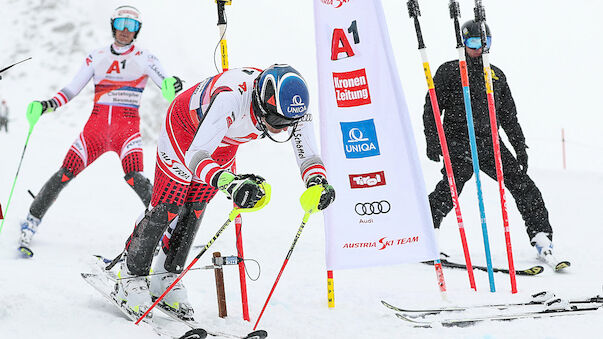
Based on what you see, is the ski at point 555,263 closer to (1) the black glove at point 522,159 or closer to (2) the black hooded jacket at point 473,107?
(1) the black glove at point 522,159

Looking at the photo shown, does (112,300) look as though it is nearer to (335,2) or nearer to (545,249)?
(335,2)

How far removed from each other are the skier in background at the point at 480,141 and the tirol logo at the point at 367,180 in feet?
4.29

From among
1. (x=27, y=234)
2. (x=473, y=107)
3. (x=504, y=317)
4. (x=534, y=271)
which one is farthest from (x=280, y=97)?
(x=27, y=234)

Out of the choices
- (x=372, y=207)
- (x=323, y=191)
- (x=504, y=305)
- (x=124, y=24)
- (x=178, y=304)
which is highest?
(x=124, y=24)

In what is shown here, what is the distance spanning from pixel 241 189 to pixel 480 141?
3.27 metres

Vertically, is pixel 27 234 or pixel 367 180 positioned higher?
pixel 367 180

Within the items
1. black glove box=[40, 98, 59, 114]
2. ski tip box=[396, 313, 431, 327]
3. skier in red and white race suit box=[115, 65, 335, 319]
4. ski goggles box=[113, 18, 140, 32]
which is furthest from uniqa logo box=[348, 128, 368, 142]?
black glove box=[40, 98, 59, 114]

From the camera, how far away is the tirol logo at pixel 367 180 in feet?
14.1

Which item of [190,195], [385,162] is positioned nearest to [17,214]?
[190,195]

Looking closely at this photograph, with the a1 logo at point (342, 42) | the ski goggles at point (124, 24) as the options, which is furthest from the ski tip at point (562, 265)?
the ski goggles at point (124, 24)

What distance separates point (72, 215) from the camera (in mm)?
7574

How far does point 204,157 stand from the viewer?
10.3 ft

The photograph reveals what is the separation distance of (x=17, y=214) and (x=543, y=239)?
6.05 meters

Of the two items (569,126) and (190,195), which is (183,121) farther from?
(569,126)
